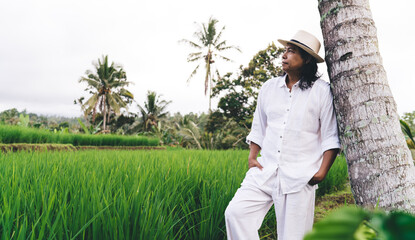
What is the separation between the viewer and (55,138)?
294 inches

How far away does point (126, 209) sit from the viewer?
1441mm

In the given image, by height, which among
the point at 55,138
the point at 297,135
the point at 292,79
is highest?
the point at 292,79

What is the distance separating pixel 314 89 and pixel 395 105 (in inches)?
16.4

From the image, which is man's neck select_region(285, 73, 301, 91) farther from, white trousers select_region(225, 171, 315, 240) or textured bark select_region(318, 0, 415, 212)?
white trousers select_region(225, 171, 315, 240)

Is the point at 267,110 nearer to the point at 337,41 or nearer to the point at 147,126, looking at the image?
the point at 337,41

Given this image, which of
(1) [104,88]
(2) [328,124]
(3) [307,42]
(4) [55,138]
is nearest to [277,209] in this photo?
(2) [328,124]

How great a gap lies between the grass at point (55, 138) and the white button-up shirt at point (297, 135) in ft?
19.4

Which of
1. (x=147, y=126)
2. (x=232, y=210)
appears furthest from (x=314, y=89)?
(x=147, y=126)

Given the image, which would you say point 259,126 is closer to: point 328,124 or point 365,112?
point 328,124

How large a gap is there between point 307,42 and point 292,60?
129mm

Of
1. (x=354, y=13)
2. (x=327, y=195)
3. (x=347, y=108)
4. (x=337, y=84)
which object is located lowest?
(x=327, y=195)

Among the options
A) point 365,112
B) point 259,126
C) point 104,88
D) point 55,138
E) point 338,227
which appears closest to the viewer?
point 338,227

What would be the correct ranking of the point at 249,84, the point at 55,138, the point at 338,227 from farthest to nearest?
the point at 249,84 < the point at 55,138 < the point at 338,227

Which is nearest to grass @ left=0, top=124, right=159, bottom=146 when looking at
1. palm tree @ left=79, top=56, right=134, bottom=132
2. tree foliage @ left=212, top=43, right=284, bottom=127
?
tree foliage @ left=212, top=43, right=284, bottom=127
